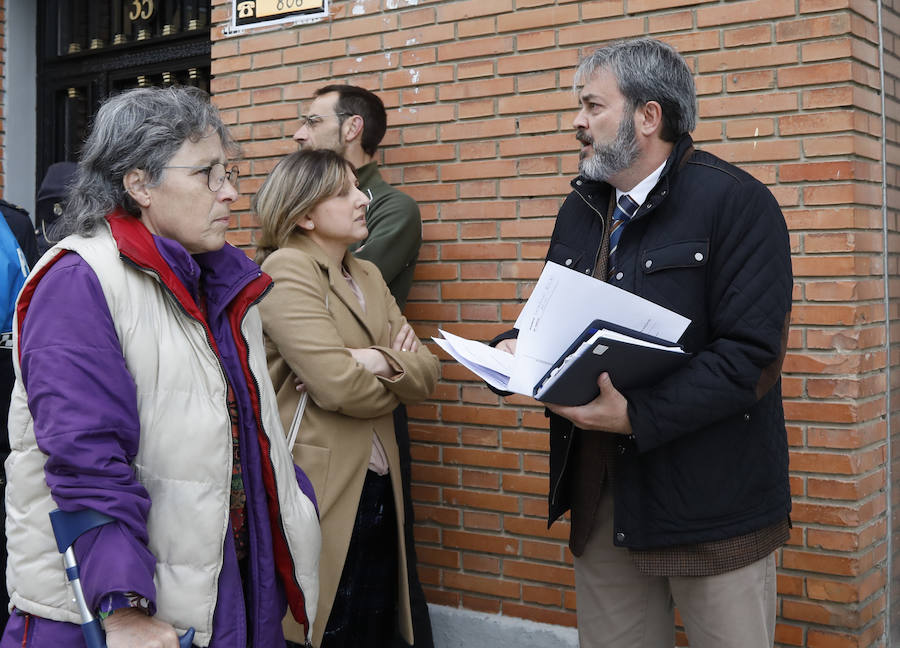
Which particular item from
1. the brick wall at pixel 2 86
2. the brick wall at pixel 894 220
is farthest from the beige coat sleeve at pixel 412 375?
the brick wall at pixel 2 86

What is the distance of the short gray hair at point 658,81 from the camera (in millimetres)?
2701

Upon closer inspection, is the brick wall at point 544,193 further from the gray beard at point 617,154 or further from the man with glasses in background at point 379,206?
the gray beard at point 617,154

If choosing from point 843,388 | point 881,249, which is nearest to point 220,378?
point 843,388

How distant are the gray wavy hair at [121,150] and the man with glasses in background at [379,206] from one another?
175cm

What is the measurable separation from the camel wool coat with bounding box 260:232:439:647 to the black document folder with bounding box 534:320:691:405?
Result: 90cm

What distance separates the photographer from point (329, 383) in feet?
10.3

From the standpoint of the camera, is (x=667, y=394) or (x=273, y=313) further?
(x=273, y=313)

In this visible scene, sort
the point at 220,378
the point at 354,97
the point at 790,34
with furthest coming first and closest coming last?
the point at 354,97
the point at 790,34
the point at 220,378

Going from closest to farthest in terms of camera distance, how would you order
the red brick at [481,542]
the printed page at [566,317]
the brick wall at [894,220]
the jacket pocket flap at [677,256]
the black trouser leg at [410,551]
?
the printed page at [566,317], the jacket pocket flap at [677,256], the brick wall at [894,220], the black trouser leg at [410,551], the red brick at [481,542]

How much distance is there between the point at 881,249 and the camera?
11.5ft

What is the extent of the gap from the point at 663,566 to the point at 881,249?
5.48ft

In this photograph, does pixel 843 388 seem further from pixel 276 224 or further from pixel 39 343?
pixel 39 343

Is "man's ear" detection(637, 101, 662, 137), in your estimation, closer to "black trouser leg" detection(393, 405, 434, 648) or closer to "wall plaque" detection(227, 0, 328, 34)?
"black trouser leg" detection(393, 405, 434, 648)

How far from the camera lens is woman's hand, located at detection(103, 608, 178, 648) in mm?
1851
